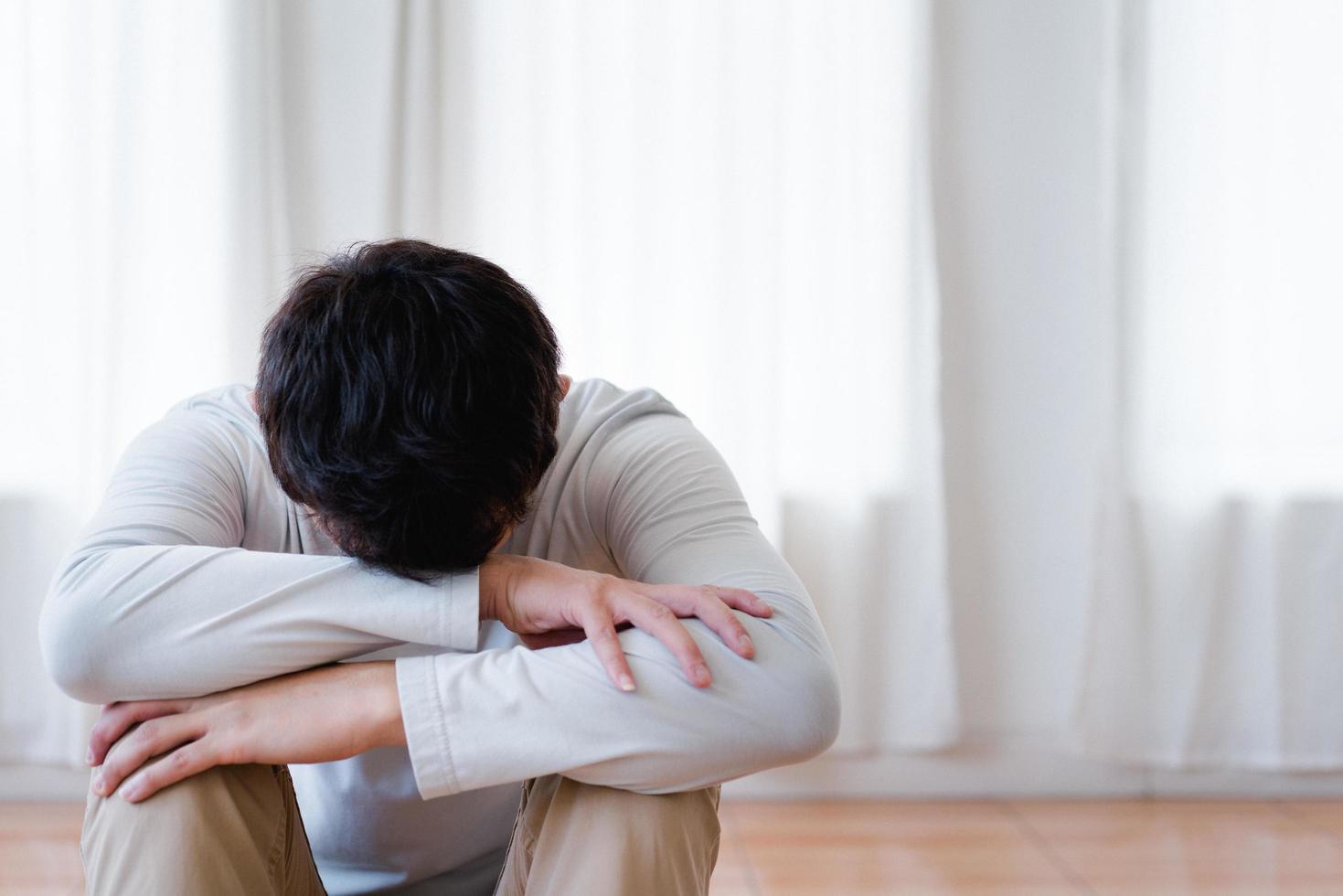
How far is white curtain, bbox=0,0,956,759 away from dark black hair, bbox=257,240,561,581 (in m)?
1.42

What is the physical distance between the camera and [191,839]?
3.09 feet

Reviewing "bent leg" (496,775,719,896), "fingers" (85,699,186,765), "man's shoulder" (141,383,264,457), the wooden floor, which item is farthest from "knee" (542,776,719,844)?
the wooden floor

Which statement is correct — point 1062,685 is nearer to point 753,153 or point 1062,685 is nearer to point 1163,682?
point 1163,682

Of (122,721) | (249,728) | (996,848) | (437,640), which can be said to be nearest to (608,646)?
(437,640)

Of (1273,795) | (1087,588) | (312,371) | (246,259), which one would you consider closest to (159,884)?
(312,371)

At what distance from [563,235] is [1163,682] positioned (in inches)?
62.4

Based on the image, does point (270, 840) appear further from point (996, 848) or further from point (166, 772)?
point (996, 848)

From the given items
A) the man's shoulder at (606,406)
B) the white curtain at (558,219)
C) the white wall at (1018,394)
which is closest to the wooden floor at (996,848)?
the white wall at (1018,394)

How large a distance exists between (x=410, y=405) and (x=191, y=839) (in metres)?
0.39

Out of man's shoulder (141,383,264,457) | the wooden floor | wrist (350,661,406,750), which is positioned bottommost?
the wooden floor

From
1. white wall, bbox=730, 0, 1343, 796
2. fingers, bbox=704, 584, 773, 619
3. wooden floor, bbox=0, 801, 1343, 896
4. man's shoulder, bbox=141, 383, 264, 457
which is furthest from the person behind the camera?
white wall, bbox=730, 0, 1343, 796

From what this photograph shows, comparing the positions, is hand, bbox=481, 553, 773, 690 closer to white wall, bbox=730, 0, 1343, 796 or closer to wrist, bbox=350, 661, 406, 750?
wrist, bbox=350, 661, 406, 750

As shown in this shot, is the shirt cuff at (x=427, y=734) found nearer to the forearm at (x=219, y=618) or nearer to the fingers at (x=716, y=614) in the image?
the forearm at (x=219, y=618)

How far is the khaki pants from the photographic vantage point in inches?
36.9
